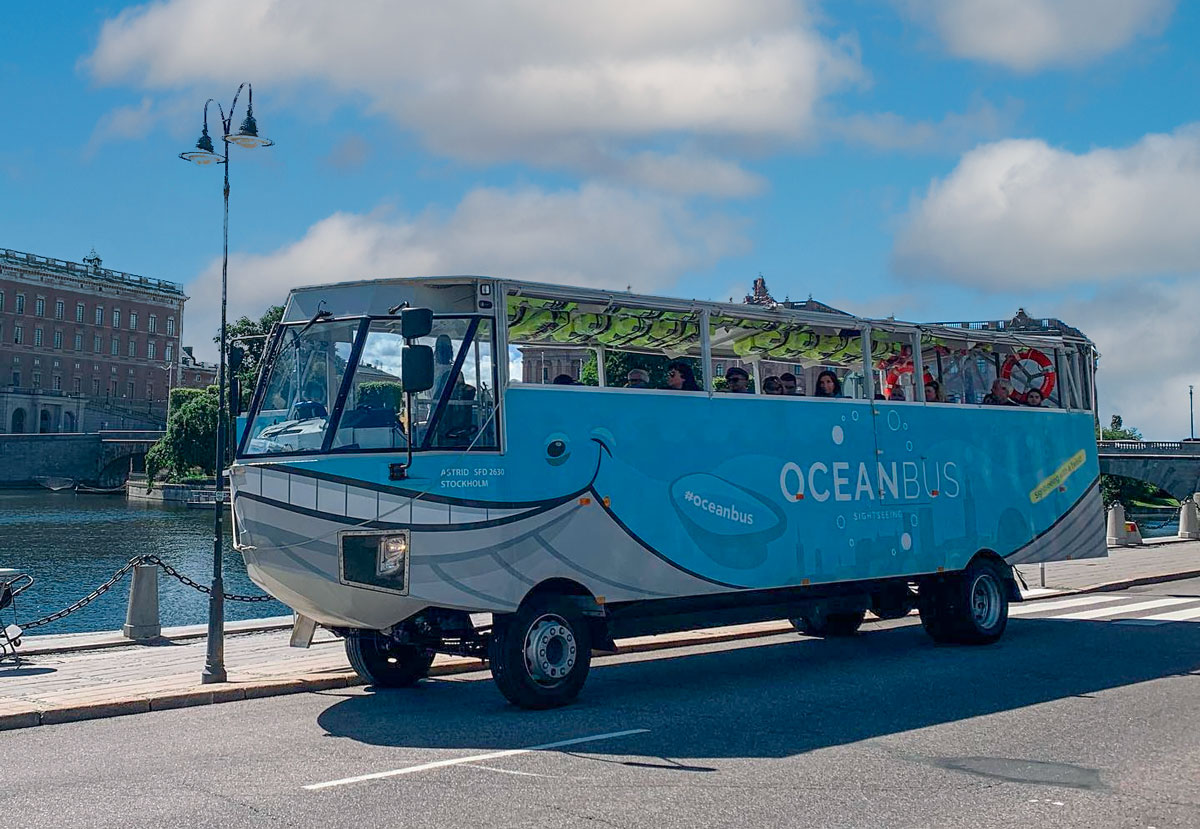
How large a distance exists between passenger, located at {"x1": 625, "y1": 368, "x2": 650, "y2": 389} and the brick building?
135 m

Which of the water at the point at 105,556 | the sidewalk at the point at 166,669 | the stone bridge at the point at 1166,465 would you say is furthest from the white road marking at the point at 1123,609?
the stone bridge at the point at 1166,465

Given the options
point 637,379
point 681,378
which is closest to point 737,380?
point 681,378

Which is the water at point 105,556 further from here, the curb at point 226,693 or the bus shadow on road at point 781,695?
the bus shadow on road at point 781,695

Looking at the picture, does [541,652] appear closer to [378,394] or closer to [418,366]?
[378,394]

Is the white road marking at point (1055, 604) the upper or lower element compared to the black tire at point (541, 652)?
lower

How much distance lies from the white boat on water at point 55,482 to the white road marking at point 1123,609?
121m

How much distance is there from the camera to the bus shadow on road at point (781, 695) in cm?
947

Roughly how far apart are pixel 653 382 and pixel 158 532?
54115mm

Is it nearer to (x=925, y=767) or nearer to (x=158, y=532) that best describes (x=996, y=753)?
(x=925, y=767)

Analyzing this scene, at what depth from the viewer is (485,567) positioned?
1051 centimetres

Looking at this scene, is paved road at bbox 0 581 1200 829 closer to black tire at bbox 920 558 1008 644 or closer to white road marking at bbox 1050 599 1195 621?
black tire at bbox 920 558 1008 644

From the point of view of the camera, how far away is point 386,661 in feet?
40.2

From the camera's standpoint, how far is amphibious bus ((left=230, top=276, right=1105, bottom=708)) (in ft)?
33.8

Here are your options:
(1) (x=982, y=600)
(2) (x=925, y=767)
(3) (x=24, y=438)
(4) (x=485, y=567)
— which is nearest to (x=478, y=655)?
(4) (x=485, y=567)
